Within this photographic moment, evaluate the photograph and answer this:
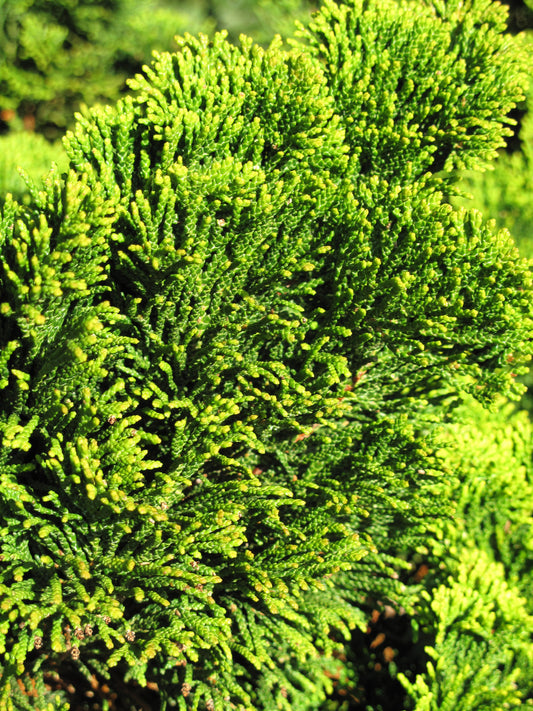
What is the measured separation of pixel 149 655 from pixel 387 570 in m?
1.21

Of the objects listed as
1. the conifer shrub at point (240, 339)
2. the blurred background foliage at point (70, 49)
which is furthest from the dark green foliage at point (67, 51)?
the conifer shrub at point (240, 339)

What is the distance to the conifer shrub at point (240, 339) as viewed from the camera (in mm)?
2043

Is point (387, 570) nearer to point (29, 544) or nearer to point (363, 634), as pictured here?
point (363, 634)

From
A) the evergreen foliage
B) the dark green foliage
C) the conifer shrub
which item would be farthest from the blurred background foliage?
the evergreen foliage

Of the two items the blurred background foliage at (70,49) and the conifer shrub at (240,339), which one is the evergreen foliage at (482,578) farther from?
the blurred background foliage at (70,49)

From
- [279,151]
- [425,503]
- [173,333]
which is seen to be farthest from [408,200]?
[425,503]

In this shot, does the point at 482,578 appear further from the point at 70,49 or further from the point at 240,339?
the point at 70,49

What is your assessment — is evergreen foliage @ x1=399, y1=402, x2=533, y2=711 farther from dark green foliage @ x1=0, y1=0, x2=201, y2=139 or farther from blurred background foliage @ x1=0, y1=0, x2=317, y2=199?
dark green foliage @ x1=0, y1=0, x2=201, y2=139

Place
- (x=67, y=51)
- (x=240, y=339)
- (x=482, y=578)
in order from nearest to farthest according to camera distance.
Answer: (x=240, y=339), (x=482, y=578), (x=67, y=51)

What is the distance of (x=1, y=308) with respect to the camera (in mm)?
1886

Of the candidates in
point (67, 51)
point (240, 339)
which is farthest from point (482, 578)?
point (67, 51)

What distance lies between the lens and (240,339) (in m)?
2.39

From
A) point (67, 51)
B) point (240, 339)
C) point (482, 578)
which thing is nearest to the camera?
point (240, 339)

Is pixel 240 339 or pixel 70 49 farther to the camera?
pixel 70 49
